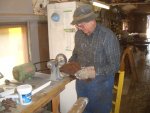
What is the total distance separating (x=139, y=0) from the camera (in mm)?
7023

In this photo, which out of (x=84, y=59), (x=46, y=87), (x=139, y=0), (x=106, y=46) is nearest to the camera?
(x=46, y=87)

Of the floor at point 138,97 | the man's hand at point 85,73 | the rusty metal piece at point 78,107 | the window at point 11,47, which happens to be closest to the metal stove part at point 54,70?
the man's hand at point 85,73

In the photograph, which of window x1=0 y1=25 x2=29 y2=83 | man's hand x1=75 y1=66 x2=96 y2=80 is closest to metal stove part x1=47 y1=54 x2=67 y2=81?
man's hand x1=75 y1=66 x2=96 y2=80

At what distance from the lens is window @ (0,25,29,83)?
241cm

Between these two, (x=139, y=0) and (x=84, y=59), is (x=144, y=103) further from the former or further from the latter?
(x=139, y=0)

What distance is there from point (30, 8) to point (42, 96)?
150 centimetres

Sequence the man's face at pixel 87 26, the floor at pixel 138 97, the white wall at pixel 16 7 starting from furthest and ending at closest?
1. the floor at pixel 138 97
2. the white wall at pixel 16 7
3. the man's face at pixel 87 26

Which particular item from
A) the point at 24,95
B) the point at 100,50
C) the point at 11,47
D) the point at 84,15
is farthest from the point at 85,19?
the point at 11,47

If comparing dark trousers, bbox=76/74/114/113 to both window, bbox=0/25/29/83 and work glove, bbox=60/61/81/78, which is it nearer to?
work glove, bbox=60/61/81/78

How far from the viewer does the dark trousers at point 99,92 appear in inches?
81.7

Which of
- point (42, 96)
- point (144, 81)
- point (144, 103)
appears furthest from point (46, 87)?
point (144, 81)

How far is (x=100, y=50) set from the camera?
201 centimetres

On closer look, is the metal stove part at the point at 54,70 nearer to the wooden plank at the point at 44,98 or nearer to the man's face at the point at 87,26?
the wooden plank at the point at 44,98

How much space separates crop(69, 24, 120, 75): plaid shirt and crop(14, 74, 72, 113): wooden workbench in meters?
0.30
